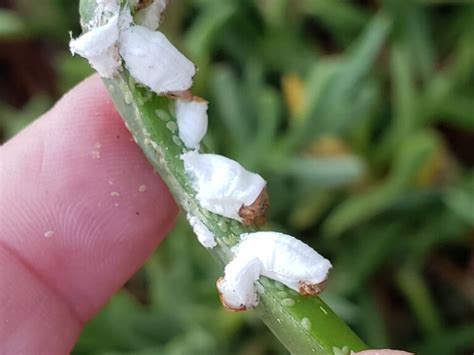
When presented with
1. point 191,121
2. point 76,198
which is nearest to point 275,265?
point 191,121

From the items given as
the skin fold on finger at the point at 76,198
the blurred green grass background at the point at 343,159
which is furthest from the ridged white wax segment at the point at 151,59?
the blurred green grass background at the point at 343,159

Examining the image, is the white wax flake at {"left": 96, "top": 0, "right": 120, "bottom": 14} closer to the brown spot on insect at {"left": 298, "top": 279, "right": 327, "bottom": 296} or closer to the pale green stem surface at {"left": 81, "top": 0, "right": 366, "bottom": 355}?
the pale green stem surface at {"left": 81, "top": 0, "right": 366, "bottom": 355}

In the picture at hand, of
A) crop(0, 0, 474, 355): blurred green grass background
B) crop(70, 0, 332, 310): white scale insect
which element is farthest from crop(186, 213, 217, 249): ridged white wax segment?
crop(0, 0, 474, 355): blurred green grass background

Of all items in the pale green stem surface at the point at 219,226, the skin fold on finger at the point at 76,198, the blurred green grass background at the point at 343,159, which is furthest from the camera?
the blurred green grass background at the point at 343,159

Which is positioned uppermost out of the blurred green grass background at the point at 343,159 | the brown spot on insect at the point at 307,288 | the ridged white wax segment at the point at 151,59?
the ridged white wax segment at the point at 151,59

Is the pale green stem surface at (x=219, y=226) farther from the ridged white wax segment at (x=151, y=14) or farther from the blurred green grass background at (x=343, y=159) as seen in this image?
the blurred green grass background at (x=343, y=159)

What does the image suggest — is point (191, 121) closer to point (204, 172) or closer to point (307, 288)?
point (204, 172)
